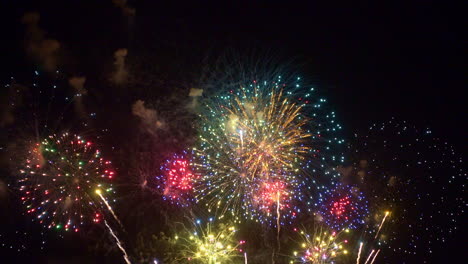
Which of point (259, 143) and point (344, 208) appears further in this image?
point (344, 208)

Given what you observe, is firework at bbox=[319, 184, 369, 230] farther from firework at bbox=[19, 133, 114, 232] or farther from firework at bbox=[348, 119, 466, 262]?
firework at bbox=[19, 133, 114, 232]

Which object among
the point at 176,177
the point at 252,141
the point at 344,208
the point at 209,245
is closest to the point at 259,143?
the point at 252,141

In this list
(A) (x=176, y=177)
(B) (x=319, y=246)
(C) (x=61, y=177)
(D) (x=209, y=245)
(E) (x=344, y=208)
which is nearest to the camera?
(C) (x=61, y=177)

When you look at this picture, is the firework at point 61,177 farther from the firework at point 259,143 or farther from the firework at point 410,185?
the firework at point 410,185


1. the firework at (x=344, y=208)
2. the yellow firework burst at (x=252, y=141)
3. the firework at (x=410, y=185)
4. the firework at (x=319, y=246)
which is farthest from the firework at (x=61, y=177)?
the firework at (x=410, y=185)

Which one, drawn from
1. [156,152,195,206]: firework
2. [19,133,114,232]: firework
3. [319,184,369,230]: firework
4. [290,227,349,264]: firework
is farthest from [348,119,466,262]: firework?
[19,133,114,232]: firework

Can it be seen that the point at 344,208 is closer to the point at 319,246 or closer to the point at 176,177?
the point at 319,246
